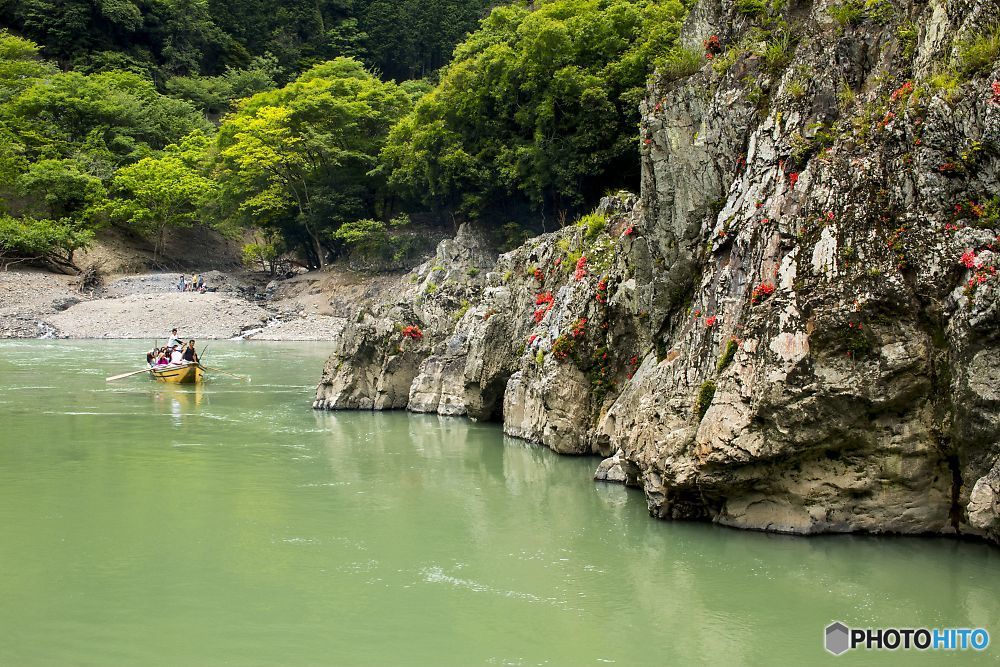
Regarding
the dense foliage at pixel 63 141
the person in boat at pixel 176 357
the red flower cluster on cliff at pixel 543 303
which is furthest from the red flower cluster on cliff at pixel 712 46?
the dense foliage at pixel 63 141

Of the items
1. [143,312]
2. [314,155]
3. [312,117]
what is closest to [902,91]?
[143,312]

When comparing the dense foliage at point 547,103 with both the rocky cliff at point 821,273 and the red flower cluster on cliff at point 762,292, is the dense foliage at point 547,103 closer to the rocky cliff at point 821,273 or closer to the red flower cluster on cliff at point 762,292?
the rocky cliff at point 821,273

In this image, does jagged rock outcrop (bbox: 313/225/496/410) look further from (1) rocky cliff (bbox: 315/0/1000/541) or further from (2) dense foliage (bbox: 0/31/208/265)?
(2) dense foliage (bbox: 0/31/208/265)

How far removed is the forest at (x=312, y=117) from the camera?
3675cm

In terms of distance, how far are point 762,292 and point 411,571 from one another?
6.15m

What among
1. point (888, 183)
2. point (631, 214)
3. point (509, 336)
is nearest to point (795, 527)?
point (888, 183)

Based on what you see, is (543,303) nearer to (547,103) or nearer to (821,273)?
(821,273)

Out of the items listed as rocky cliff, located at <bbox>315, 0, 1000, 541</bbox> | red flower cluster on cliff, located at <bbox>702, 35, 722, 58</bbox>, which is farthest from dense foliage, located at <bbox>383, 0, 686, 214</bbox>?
rocky cliff, located at <bbox>315, 0, 1000, 541</bbox>

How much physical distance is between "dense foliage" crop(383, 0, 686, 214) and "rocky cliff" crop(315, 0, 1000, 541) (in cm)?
1850

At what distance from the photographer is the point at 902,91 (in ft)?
39.8

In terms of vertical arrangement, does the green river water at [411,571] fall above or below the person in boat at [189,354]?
below

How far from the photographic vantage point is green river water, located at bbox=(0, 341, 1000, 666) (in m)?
9.40

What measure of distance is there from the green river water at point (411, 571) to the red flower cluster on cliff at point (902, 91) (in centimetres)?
600

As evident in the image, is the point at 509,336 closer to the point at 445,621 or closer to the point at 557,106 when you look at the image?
the point at 445,621
